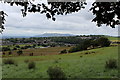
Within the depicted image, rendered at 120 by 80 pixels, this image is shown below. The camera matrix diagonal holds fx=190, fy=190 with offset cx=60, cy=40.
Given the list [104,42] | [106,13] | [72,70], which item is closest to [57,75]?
[72,70]

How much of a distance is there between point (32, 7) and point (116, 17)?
3069 millimetres

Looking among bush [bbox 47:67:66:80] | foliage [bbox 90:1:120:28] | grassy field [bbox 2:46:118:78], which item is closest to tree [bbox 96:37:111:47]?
grassy field [bbox 2:46:118:78]

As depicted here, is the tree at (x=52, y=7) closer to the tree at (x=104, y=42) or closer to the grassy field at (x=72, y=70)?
the grassy field at (x=72, y=70)

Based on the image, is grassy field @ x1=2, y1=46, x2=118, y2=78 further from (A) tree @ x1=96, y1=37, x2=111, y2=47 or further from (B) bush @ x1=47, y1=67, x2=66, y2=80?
(A) tree @ x1=96, y1=37, x2=111, y2=47

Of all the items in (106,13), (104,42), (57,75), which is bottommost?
(104,42)

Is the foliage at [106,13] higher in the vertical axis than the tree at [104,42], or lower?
higher

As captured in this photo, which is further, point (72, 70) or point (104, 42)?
point (104, 42)

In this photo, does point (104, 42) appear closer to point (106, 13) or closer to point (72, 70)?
point (72, 70)

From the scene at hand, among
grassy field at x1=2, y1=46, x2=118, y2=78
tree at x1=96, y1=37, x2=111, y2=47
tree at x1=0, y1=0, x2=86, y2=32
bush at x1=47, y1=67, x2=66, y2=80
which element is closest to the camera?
tree at x1=0, y1=0, x2=86, y2=32

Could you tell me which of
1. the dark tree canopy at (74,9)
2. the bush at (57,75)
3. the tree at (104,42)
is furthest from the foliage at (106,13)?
the tree at (104,42)

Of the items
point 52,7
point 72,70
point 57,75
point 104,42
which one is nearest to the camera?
point 52,7

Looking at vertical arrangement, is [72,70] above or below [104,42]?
above

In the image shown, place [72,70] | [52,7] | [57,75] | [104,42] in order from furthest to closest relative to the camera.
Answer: [104,42] → [72,70] → [57,75] → [52,7]

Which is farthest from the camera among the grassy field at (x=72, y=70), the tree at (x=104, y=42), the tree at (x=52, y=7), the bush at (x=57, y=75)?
→ the tree at (x=104, y=42)
